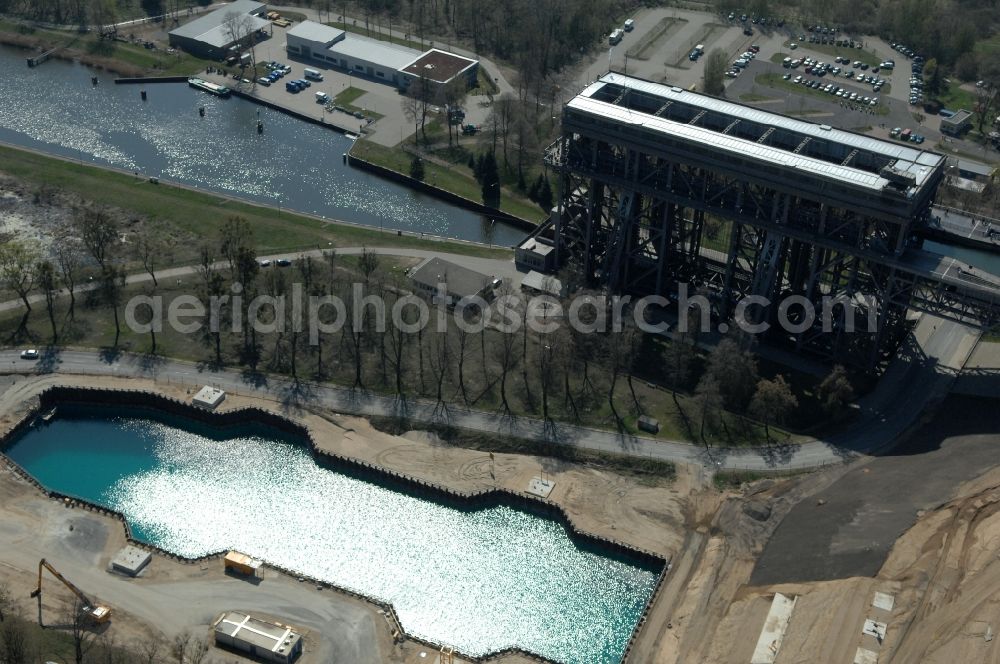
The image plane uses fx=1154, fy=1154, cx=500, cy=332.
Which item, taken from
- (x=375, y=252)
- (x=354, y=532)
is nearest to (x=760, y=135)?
(x=375, y=252)

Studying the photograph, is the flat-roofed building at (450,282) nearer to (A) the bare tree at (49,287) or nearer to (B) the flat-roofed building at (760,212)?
(B) the flat-roofed building at (760,212)

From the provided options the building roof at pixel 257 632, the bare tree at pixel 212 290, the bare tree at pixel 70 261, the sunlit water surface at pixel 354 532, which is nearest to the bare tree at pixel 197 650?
the building roof at pixel 257 632

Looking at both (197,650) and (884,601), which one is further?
(884,601)

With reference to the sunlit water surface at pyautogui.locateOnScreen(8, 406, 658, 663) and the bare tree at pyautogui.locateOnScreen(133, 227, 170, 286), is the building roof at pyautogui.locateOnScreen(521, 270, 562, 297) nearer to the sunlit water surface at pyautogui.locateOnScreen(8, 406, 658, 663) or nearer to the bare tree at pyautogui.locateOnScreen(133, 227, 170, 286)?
the sunlit water surface at pyautogui.locateOnScreen(8, 406, 658, 663)

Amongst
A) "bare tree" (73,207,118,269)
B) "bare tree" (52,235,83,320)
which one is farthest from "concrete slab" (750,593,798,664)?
"bare tree" (73,207,118,269)

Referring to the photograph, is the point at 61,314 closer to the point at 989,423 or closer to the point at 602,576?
the point at 602,576

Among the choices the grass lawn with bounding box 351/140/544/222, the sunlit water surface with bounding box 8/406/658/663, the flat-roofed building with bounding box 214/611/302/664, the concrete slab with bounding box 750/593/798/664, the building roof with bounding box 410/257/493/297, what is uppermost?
the building roof with bounding box 410/257/493/297

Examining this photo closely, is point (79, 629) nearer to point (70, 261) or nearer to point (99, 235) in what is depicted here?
point (70, 261)
